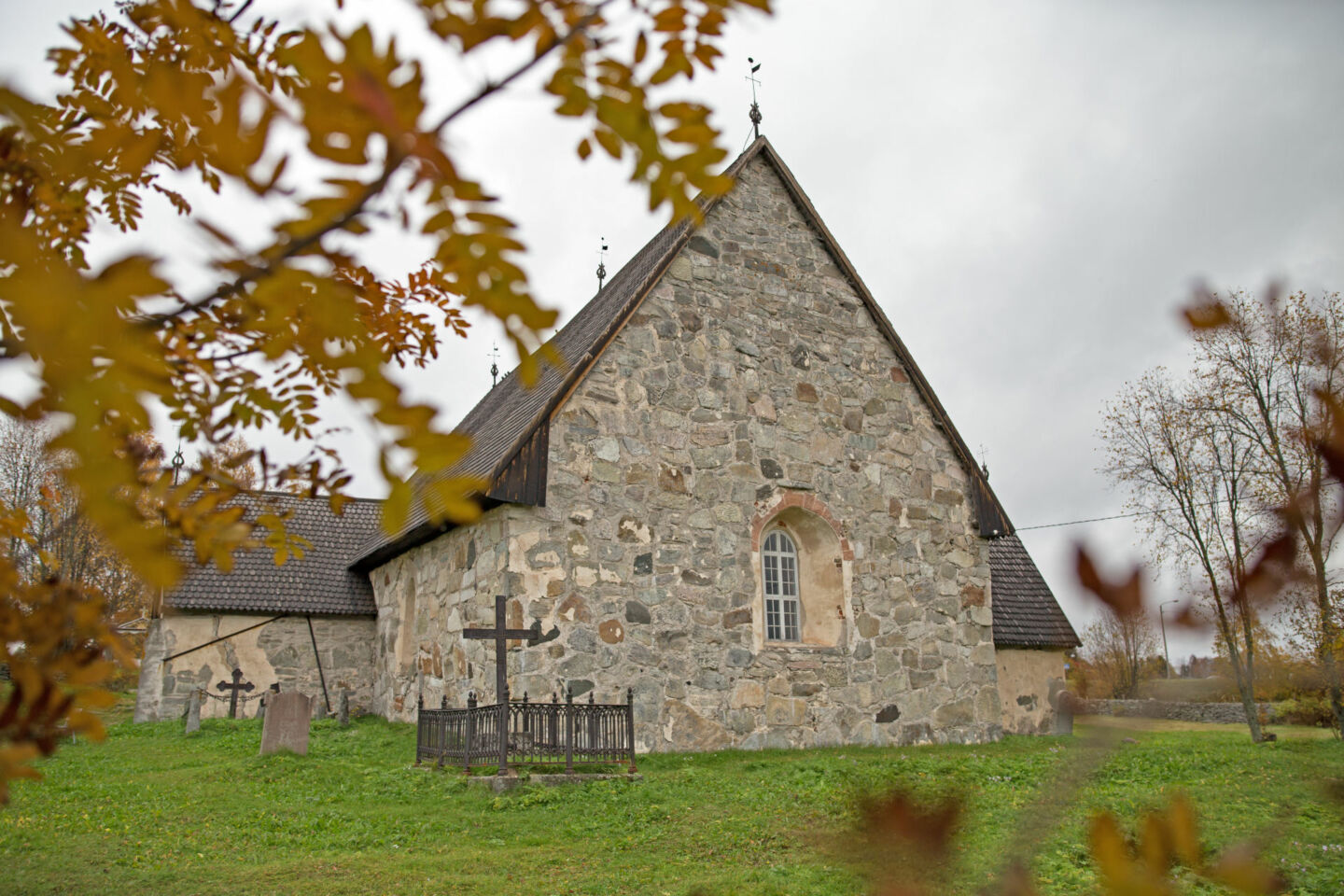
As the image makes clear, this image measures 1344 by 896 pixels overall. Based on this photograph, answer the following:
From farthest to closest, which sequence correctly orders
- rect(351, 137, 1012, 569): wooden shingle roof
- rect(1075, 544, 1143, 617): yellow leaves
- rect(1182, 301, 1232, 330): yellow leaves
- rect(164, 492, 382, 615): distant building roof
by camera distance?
1. rect(164, 492, 382, 615): distant building roof
2. rect(351, 137, 1012, 569): wooden shingle roof
3. rect(1182, 301, 1232, 330): yellow leaves
4. rect(1075, 544, 1143, 617): yellow leaves

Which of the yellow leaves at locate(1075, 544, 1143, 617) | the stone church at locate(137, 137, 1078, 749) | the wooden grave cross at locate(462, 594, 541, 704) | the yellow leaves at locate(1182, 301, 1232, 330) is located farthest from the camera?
the stone church at locate(137, 137, 1078, 749)

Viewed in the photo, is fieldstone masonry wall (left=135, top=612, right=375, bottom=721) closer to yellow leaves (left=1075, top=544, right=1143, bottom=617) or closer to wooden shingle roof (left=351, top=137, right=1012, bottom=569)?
wooden shingle roof (left=351, top=137, right=1012, bottom=569)

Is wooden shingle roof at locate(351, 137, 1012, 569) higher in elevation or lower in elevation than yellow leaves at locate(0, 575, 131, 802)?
higher

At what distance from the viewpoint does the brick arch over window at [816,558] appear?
12.1 m

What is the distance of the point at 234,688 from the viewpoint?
15617 mm

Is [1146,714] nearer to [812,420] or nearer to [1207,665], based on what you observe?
[1207,665]

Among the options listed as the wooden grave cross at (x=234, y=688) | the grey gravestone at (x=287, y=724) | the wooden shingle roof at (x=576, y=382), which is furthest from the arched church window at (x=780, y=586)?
the wooden grave cross at (x=234, y=688)

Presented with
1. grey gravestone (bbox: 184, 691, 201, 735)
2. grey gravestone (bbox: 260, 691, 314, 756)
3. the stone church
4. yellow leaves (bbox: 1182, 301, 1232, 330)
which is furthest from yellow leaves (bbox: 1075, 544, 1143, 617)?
grey gravestone (bbox: 184, 691, 201, 735)

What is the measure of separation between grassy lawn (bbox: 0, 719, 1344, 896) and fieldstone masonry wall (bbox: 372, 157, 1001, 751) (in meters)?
1.01

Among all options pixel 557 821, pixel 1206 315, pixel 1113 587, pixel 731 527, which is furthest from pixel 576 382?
pixel 1113 587

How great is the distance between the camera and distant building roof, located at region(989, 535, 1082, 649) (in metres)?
16.2

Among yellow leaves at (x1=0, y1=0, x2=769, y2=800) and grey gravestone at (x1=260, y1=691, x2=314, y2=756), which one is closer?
yellow leaves at (x1=0, y1=0, x2=769, y2=800)

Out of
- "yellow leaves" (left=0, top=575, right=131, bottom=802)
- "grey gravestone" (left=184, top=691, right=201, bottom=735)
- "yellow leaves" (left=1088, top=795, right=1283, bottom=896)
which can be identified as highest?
"yellow leaves" (left=0, top=575, right=131, bottom=802)

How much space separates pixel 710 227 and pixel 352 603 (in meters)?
9.38
